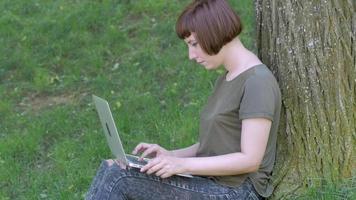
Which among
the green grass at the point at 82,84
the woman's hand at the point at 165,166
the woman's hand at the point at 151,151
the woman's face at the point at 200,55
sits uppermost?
the woman's face at the point at 200,55

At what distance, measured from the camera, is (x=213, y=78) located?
18.4 feet

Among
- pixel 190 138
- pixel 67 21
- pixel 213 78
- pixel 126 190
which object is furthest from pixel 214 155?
pixel 67 21

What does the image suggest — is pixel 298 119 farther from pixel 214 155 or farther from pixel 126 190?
pixel 126 190

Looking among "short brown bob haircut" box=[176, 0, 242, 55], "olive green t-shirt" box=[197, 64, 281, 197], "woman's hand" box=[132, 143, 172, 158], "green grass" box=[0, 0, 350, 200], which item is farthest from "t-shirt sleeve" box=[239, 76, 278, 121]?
"green grass" box=[0, 0, 350, 200]

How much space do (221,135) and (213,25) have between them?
0.48 meters

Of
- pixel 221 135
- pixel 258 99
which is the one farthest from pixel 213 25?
pixel 221 135

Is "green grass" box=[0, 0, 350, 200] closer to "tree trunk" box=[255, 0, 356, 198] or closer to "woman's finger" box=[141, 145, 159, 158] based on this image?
"woman's finger" box=[141, 145, 159, 158]

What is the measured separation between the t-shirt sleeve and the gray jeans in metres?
0.37

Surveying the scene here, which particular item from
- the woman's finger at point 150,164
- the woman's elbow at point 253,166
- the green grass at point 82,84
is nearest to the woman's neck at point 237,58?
the woman's elbow at point 253,166

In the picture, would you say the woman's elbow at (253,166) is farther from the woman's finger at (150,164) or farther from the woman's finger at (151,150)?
the woman's finger at (151,150)

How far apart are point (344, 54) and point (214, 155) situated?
73cm

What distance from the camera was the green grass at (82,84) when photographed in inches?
191

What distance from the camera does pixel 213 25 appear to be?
2.97 meters

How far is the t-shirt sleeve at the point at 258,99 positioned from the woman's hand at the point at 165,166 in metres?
0.32
